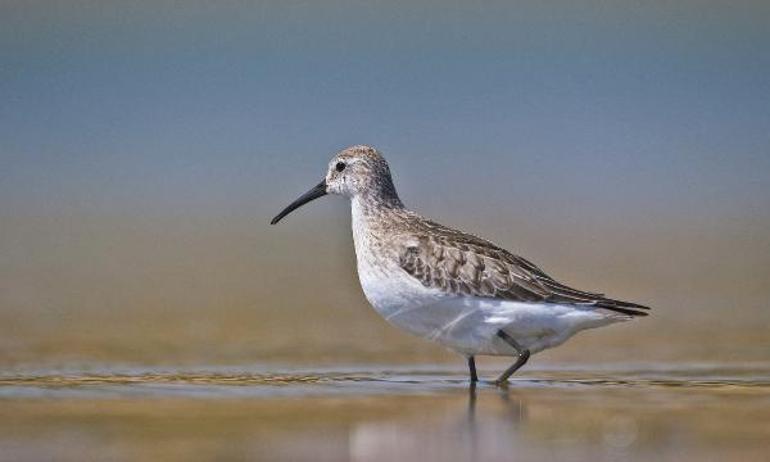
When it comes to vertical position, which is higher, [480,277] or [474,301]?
[480,277]

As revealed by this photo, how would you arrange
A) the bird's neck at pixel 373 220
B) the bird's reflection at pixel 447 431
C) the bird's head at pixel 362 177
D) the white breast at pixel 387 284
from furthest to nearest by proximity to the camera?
the bird's head at pixel 362 177 < the bird's neck at pixel 373 220 < the white breast at pixel 387 284 < the bird's reflection at pixel 447 431

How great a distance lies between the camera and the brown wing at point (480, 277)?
9570mm

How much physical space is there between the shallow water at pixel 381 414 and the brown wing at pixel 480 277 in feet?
1.55

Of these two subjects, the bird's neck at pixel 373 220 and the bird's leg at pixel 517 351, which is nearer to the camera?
the bird's leg at pixel 517 351

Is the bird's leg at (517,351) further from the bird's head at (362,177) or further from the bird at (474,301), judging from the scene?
the bird's head at (362,177)

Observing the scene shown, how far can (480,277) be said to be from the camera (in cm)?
962

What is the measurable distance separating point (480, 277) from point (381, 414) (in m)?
1.47

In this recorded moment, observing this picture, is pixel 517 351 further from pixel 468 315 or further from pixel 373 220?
pixel 373 220

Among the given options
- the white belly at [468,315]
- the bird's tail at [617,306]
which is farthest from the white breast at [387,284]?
the bird's tail at [617,306]

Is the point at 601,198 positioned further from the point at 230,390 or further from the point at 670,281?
the point at 230,390

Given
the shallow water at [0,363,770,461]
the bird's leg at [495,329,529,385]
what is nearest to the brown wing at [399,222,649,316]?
the bird's leg at [495,329,529,385]

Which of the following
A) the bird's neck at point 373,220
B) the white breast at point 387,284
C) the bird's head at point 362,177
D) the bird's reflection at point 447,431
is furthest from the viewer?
the bird's head at point 362,177

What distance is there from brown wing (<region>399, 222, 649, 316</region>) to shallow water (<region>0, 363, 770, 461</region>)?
47 centimetres

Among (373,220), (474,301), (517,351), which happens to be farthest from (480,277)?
(373,220)
